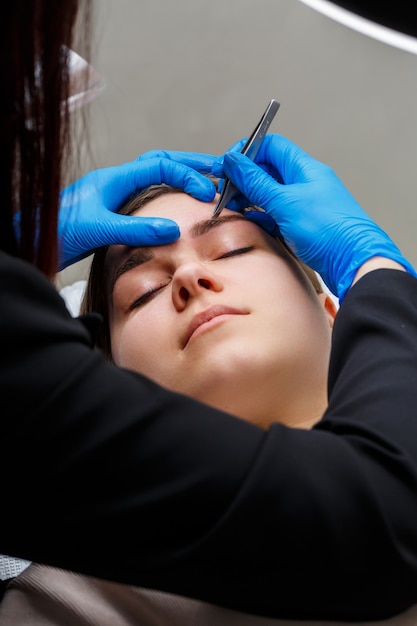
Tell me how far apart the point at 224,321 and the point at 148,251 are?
270 millimetres

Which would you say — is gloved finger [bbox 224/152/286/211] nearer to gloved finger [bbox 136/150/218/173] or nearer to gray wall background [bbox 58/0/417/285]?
gloved finger [bbox 136/150/218/173]

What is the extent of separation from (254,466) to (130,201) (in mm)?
1047

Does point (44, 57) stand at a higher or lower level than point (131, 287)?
higher

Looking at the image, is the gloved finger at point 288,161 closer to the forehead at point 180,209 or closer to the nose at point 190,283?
the forehead at point 180,209

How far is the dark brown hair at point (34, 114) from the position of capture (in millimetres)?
717

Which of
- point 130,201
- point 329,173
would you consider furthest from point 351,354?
point 130,201

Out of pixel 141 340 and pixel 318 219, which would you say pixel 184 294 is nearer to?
pixel 141 340

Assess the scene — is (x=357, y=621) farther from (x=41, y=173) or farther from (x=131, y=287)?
(x=131, y=287)

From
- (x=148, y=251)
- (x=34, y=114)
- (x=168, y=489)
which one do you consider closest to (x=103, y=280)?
(x=148, y=251)

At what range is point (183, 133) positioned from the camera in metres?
2.14

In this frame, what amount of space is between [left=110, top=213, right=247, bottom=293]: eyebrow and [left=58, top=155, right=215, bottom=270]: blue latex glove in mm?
20

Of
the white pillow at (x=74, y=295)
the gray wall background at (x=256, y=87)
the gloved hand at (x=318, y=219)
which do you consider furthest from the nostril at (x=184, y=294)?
the gray wall background at (x=256, y=87)

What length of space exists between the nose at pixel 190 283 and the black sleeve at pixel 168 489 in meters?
0.53

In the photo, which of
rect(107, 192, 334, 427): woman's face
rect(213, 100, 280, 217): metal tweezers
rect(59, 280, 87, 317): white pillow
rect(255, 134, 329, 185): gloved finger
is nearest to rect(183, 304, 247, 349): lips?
rect(107, 192, 334, 427): woman's face
